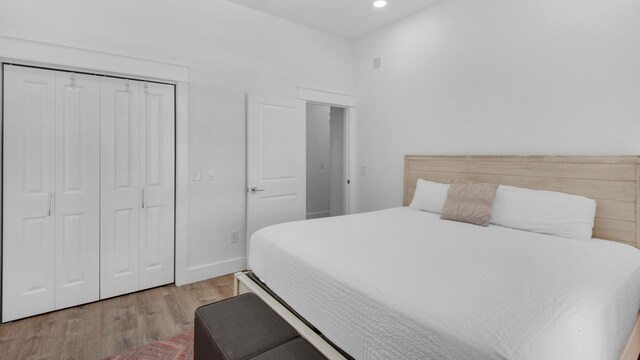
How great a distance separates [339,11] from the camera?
336 cm

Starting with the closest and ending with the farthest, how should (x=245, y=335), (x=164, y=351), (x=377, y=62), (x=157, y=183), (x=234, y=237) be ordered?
(x=245, y=335) → (x=164, y=351) → (x=157, y=183) → (x=234, y=237) → (x=377, y=62)

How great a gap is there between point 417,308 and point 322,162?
4666mm

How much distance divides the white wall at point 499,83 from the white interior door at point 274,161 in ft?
3.14

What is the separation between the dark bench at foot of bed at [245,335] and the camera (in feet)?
3.91

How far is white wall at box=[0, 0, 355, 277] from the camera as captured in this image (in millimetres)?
2473

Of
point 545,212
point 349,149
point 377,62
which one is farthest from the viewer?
point 349,149

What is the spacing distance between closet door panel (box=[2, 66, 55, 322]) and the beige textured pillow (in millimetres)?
3126

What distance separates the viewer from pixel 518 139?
8.52 ft

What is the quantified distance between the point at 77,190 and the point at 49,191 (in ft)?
0.55

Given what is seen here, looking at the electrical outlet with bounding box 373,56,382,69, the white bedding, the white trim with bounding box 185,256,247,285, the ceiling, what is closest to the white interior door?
the white trim with bounding box 185,256,247,285

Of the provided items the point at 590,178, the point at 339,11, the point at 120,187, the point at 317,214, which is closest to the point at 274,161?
the point at 120,187

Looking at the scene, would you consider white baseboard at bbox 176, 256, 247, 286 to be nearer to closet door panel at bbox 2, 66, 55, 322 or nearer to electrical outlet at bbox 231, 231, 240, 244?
electrical outlet at bbox 231, 231, 240, 244

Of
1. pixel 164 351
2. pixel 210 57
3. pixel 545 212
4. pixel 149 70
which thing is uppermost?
pixel 210 57

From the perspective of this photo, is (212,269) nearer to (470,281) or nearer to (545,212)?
(470,281)
